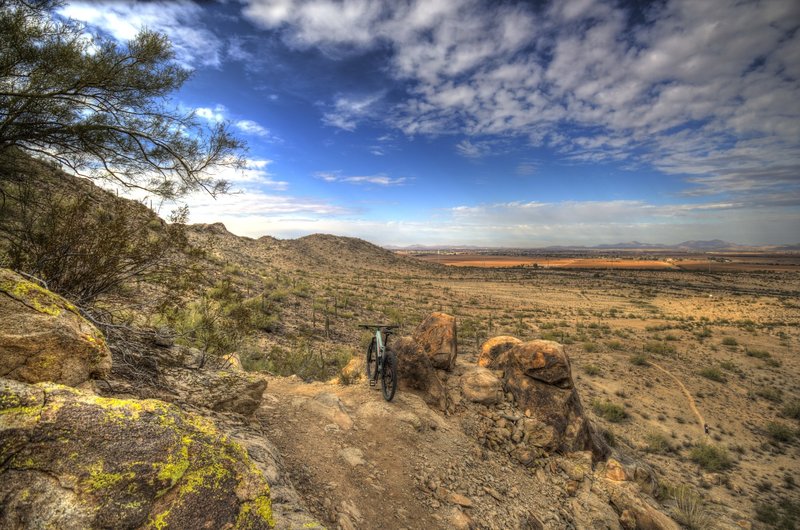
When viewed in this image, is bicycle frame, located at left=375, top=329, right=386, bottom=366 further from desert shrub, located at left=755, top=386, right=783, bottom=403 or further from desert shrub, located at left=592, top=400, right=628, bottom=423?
desert shrub, located at left=755, top=386, right=783, bottom=403

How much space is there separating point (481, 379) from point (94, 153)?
8.40 metres

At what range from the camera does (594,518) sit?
17.9ft

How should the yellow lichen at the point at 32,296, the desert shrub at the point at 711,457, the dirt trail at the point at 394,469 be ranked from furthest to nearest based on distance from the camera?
the desert shrub at the point at 711,457, the dirt trail at the point at 394,469, the yellow lichen at the point at 32,296

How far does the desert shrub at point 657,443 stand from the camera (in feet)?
32.7

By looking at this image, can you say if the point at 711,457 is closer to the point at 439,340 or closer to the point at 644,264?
the point at 439,340

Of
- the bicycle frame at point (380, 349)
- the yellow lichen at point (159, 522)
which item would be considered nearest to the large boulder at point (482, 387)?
the bicycle frame at point (380, 349)

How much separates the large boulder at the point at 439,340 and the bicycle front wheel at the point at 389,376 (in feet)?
3.76

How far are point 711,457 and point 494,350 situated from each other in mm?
6769

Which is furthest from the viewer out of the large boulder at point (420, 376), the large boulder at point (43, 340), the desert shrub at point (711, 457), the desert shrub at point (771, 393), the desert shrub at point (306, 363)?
the desert shrub at point (771, 393)

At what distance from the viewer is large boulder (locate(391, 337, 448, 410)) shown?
7.13m

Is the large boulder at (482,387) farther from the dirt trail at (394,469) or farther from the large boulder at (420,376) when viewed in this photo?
the dirt trail at (394,469)

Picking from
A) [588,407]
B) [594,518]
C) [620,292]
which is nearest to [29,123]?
[594,518]

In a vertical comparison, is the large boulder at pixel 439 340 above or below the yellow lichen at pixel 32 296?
below

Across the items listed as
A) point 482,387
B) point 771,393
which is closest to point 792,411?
point 771,393
